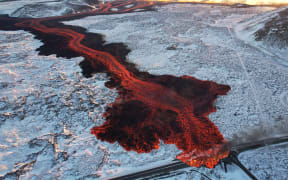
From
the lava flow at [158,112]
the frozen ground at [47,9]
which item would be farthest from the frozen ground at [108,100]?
the frozen ground at [47,9]

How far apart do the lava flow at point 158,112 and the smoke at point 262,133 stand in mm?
472

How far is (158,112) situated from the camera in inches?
242

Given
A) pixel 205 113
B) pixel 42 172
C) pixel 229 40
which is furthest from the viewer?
pixel 229 40

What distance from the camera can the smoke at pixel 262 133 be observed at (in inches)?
201

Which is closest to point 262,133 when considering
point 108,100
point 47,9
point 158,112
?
point 158,112

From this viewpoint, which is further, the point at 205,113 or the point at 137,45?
the point at 137,45

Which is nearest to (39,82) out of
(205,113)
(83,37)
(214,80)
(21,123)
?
(21,123)

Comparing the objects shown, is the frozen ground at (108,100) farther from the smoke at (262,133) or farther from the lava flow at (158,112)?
the lava flow at (158,112)

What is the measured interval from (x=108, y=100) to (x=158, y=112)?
205 cm

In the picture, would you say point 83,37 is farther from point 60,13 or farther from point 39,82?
point 60,13

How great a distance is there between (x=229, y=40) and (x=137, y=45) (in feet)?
18.8

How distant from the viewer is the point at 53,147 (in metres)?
5.30

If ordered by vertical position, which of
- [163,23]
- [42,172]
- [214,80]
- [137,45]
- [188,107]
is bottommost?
[42,172]

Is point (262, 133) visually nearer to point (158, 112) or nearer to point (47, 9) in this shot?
point (158, 112)
